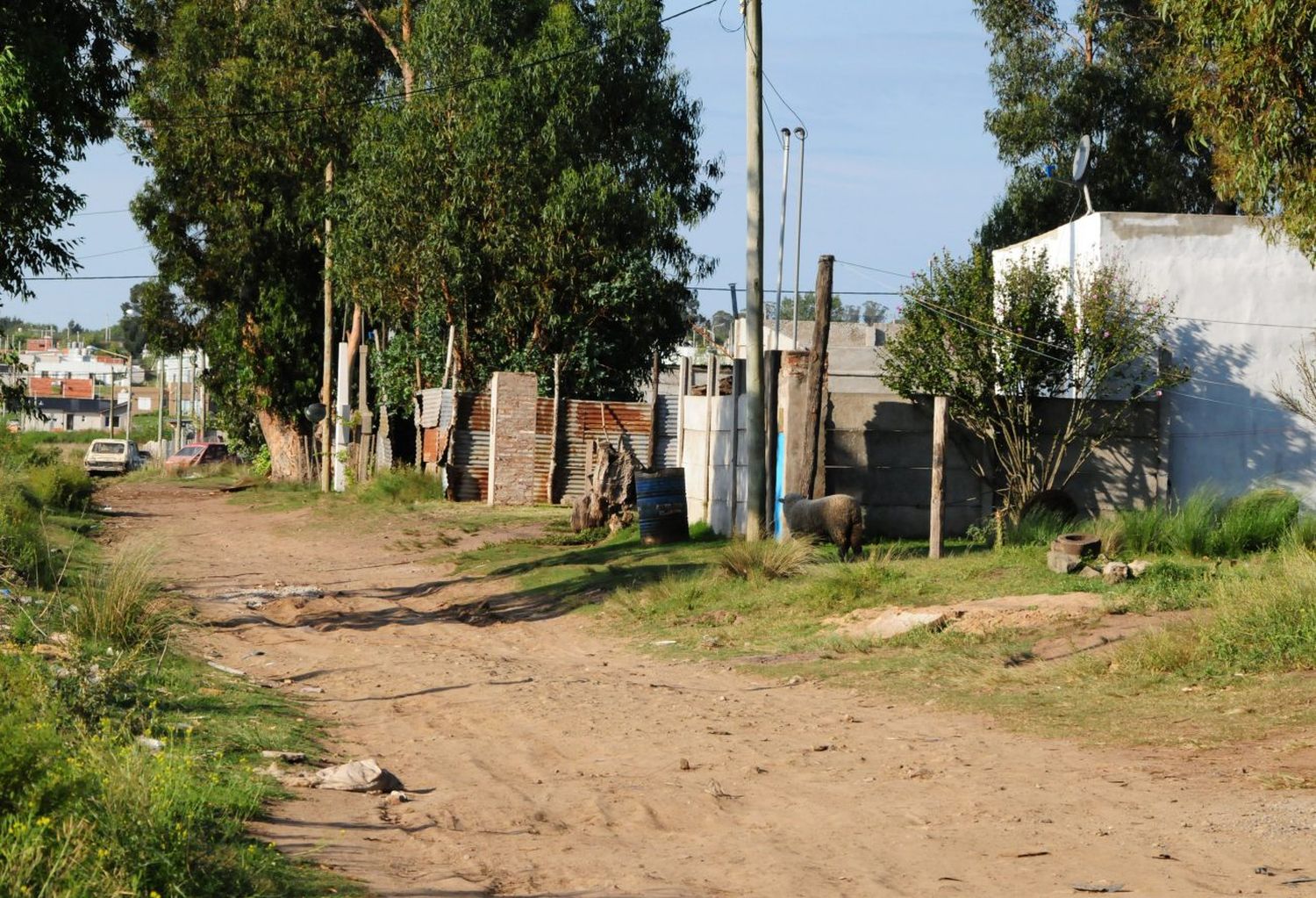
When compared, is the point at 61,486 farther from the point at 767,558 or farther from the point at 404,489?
the point at 767,558

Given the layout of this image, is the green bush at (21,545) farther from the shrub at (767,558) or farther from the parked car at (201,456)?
the parked car at (201,456)

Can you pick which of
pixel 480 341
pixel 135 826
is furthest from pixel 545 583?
pixel 480 341

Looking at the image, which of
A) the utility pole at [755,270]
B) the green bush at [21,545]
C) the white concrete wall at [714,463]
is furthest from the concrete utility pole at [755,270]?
the green bush at [21,545]

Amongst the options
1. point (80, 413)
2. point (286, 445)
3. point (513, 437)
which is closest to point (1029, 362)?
point (513, 437)

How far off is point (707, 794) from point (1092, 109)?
101 ft

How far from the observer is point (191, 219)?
40875 millimetres

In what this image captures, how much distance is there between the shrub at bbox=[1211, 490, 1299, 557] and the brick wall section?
15.5 meters

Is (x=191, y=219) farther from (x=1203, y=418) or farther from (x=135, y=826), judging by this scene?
(x=135, y=826)

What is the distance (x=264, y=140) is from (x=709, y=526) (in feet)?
71.0

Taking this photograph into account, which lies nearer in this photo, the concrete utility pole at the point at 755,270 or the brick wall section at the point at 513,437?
the concrete utility pole at the point at 755,270

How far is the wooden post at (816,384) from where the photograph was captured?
1827 centimetres

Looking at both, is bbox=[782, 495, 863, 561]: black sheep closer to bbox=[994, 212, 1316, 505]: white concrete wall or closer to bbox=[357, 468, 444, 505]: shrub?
bbox=[994, 212, 1316, 505]: white concrete wall

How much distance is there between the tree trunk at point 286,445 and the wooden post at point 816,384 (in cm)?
2799

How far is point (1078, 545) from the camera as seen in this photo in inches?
579
